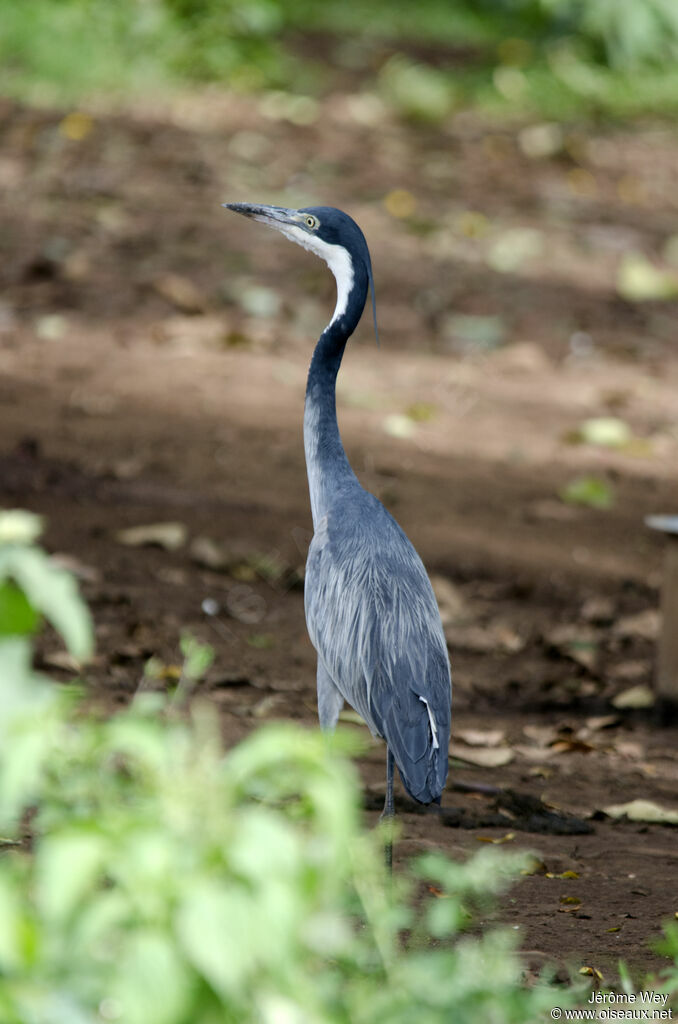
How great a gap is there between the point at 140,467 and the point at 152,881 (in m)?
4.29

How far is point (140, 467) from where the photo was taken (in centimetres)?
552

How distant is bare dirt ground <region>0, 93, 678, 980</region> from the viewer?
150 inches

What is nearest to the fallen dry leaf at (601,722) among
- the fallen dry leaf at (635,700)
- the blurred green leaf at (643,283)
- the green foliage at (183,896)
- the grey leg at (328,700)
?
the fallen dry leaf at (635,700)

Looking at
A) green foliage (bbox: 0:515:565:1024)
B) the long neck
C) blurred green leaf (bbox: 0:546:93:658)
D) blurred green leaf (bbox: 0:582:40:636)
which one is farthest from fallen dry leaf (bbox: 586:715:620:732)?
blurred green leaf (bbox: 0:546:93:658)

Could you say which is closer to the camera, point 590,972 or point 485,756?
point 590,972

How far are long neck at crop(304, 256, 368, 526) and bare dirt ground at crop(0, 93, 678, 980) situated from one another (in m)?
0.73

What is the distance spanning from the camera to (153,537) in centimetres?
491

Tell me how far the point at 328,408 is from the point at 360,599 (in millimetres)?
688

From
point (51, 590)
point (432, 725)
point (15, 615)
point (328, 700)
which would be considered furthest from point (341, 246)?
point (51, 590)

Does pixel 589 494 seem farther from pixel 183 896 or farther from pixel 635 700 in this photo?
pixel 183 896

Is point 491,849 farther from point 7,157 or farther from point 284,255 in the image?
point 7,157

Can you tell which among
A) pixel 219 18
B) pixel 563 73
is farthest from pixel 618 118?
pixel 219 18

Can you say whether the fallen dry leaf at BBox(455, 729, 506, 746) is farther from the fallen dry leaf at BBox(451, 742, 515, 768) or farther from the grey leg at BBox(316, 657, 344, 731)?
the grey leg at BBox(316, 657, 344, 731)

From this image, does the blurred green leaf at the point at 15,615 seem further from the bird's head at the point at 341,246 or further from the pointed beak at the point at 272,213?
the pointed beak at the point at 272,213
